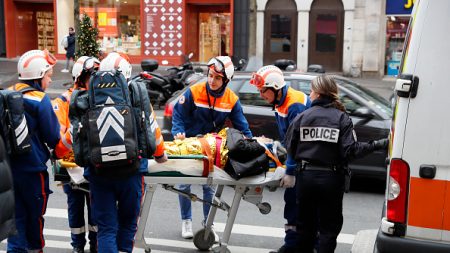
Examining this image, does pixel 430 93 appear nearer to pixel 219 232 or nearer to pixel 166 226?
pixel 219 232

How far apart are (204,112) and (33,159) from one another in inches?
78.3

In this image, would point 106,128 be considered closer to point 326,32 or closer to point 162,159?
point 162,159

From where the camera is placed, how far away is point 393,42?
2450 cm

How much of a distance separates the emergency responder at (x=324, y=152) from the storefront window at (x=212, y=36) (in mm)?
21655

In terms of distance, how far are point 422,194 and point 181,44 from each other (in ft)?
73.5

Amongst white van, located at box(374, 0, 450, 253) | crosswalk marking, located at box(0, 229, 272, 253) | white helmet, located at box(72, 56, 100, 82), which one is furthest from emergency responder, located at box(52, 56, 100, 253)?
white van, located at box(374, 0, 450, 253)

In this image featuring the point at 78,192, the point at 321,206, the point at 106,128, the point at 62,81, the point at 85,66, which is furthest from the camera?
the point at 62,81

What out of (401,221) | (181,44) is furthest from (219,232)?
(181,44)

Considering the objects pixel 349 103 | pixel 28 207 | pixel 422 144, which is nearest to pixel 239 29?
pixel 349 103

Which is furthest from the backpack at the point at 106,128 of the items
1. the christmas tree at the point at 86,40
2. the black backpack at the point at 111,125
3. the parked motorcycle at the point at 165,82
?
the christmas tree at the point at 86,40

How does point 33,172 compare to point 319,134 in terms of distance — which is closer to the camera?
point 33,172

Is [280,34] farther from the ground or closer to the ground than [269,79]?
farther from the ground

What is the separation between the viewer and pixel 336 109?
508cm

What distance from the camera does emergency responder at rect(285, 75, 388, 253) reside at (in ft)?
16.3
